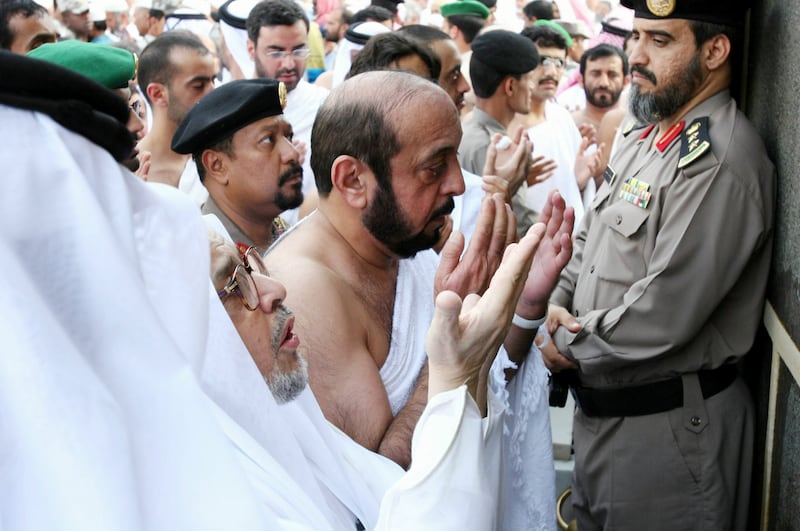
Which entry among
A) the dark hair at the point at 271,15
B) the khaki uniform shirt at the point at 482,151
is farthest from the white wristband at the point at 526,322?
the dark hair at the point at 271,15

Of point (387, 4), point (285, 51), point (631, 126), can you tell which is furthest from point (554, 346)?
point (387, 4)

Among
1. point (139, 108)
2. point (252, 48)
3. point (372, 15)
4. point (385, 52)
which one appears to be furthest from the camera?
point (372, 15)

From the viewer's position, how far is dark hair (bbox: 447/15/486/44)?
23.0 ft

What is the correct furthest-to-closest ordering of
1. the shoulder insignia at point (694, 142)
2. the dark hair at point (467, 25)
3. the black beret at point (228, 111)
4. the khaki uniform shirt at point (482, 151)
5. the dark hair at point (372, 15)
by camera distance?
the dark hair at point (372, 15) → the dark hair at point (467, 25) → the khaki uniform shirt at point (482, 151) → the black beret at point (228, 111) → the shoulder insignia at point (694, 142)

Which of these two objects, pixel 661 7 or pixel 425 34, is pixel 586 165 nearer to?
pixel 425 34

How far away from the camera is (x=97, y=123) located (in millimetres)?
1031

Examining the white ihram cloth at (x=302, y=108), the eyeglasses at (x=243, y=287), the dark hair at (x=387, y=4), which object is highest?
the eyeglasses at (x=243, y=287)

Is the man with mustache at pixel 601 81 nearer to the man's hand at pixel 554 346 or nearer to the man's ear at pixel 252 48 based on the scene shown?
the man's ear at pixel 252 48

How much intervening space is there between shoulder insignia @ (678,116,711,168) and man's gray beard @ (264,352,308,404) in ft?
5.03

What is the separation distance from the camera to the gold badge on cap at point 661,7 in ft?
8.99

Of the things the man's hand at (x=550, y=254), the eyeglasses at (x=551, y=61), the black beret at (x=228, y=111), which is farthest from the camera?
the eyeglasses at (x=551, y=61)

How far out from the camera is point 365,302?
2.21 meters

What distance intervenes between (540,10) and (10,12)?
5.82 meters

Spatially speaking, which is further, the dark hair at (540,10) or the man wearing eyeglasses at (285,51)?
the dark hair at (540,10)
